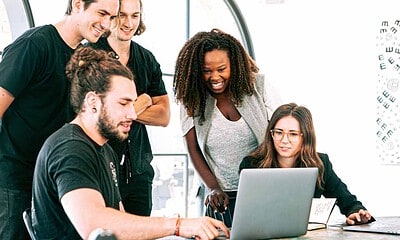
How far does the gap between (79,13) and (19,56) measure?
256 millimetres

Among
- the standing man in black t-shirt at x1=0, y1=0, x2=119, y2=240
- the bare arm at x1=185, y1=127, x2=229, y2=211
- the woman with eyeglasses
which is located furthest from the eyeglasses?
the standing man in black t-shirt at x1=0, y1=0, x2=119, y2=240

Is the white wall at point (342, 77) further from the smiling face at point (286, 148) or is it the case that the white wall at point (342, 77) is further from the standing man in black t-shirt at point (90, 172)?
the standing man in black t-shirt at point (90, 172)

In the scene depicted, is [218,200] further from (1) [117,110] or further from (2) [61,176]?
(2) [61,176]

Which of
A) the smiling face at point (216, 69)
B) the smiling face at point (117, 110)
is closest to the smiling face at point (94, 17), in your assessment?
the smiling face at point (117, 110)

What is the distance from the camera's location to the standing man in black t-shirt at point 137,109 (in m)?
2.77

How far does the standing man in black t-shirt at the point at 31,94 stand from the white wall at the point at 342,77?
2.72m

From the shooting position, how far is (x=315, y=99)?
5.03m

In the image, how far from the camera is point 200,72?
3.07 meters

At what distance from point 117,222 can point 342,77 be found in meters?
3.25

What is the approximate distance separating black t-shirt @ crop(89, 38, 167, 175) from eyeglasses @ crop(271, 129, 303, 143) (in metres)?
0.51

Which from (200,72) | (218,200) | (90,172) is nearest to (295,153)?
(218,200)

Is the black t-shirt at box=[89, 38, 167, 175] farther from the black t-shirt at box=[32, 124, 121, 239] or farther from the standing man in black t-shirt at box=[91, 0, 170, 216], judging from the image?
the black t-shirt at box=[32, 124, 121, 239]

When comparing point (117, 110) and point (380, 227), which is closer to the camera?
point (117, 110)

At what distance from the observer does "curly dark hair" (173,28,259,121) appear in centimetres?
→ 307
